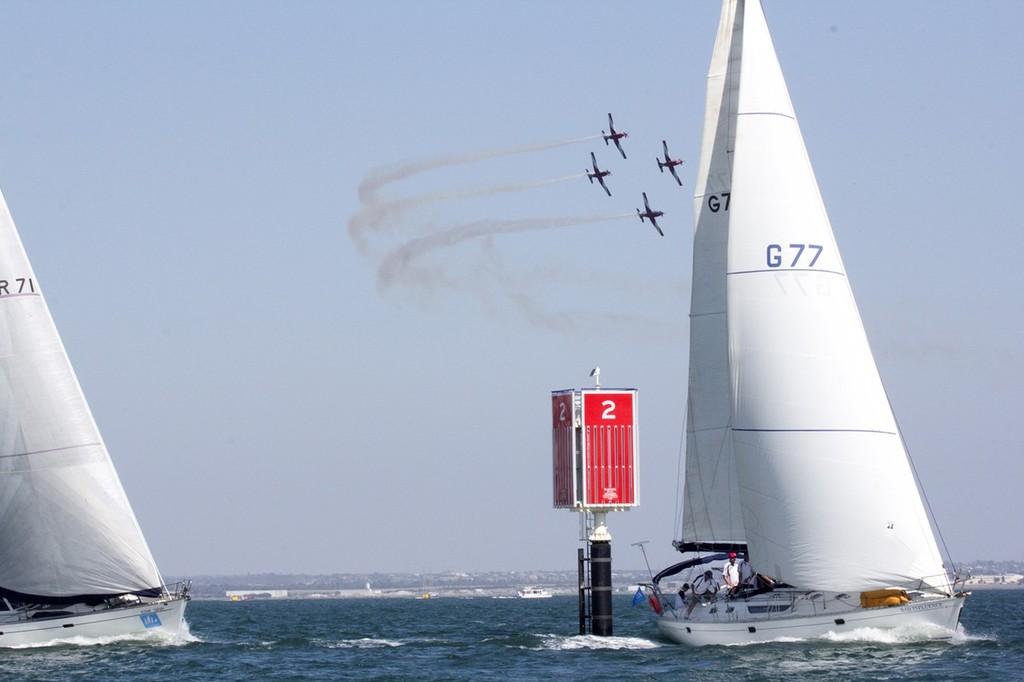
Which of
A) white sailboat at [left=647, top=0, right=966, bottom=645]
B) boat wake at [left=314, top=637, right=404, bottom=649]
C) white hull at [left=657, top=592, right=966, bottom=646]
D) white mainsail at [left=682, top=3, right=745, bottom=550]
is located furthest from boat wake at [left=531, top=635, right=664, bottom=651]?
boat wake at [left=314, top=637, right=404, bottom=649]

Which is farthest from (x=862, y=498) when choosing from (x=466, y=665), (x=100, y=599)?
(x=100, y=599)

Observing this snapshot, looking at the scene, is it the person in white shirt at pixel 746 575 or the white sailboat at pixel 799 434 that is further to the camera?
the person in white shirt at pixel 746 575

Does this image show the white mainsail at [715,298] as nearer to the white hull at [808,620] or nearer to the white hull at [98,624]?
the white hull at [808,620]

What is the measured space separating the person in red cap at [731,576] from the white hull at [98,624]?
1599 centimetres

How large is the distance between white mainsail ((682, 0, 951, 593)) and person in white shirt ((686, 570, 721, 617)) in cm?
198

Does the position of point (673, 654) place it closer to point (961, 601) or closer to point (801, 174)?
point (961, 601)

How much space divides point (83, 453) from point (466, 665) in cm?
1425

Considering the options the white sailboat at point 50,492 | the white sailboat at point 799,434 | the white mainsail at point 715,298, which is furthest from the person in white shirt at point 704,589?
the white sailboat at point 50,492

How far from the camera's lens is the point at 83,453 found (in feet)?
174

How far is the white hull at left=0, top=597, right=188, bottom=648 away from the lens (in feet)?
166

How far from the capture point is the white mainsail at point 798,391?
46.8 meters

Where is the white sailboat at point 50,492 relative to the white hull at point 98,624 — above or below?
above

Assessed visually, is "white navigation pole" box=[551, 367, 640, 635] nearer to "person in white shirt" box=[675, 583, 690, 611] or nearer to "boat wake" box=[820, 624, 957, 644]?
"person in white shirt" box=[675, 583, 690, 611]

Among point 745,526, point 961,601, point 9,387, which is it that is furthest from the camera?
point 9,387
